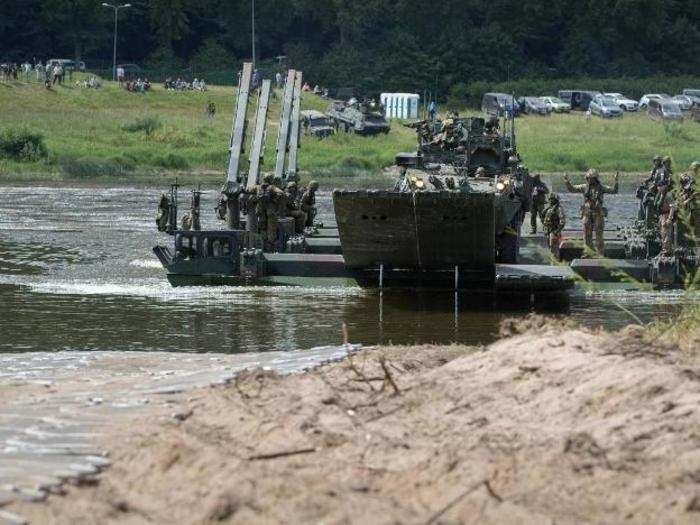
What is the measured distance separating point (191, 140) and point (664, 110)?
25.8 meters

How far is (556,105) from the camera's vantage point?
9112 centimetres

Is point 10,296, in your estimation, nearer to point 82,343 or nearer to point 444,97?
point 82,343

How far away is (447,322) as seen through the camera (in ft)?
79.6

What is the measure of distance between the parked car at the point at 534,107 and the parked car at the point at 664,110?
517 cm

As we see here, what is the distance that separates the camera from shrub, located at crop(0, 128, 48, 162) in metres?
70.0

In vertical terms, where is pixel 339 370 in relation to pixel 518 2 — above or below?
below

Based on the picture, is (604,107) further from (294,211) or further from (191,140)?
(294,211)

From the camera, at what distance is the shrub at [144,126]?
A: 77062 mm

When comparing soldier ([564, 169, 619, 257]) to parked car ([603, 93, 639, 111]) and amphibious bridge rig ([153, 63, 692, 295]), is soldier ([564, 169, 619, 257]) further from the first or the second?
A: parked car ([603, 93, 639, 111])

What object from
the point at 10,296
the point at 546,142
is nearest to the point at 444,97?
the point at 546,142

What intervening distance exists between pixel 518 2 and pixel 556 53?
5188 millimetres

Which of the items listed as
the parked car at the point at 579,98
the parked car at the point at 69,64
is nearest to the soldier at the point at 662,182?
the parked car at the point at 69,64

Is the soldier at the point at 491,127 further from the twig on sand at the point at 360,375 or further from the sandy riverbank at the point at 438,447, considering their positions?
the sandy riverbank at the point at 438,447

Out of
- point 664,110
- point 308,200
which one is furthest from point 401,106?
point 308,200
